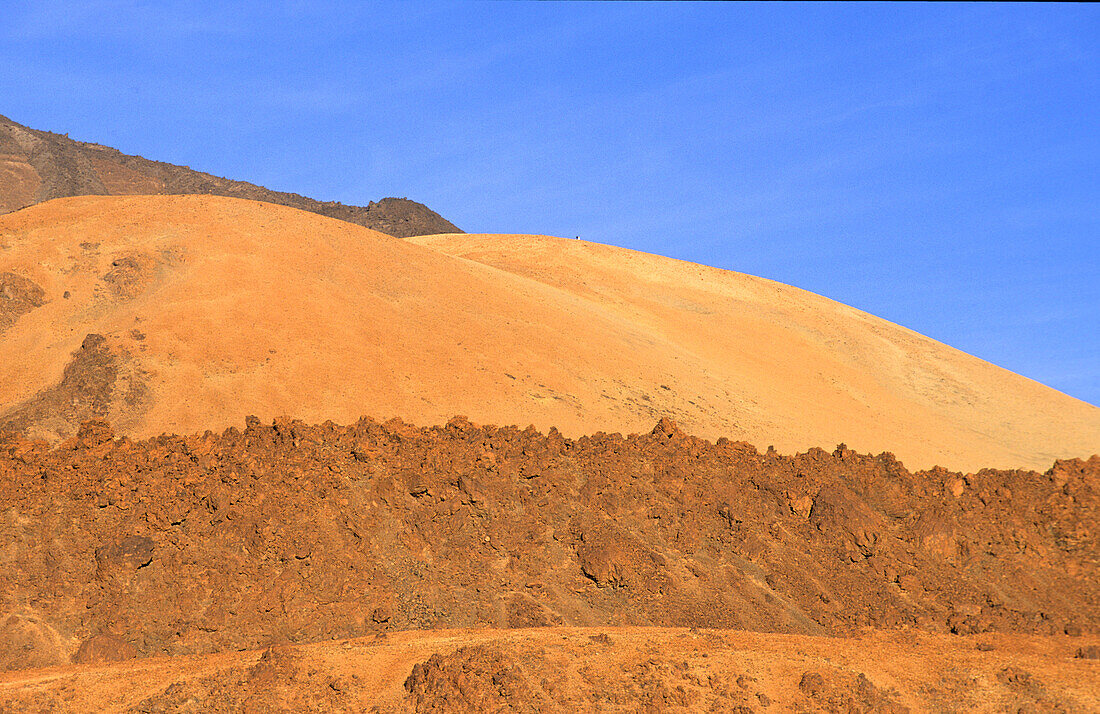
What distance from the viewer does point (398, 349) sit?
23031 mm

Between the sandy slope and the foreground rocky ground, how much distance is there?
989 mm

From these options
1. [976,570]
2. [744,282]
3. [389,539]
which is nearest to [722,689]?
[389,539]

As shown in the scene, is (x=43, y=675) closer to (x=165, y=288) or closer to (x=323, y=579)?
(x=323, y=579)

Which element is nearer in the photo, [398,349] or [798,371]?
[398,349]

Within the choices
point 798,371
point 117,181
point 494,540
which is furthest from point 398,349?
point 117,181

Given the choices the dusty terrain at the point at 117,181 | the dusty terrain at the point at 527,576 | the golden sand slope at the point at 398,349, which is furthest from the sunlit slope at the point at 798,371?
the dusty terrain at the point at 117,181

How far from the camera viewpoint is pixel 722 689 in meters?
10.3

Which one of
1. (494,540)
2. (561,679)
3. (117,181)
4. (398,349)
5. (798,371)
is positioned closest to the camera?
(561,679)

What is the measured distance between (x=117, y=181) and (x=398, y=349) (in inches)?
2014

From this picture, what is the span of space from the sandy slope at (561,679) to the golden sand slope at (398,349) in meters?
9.17

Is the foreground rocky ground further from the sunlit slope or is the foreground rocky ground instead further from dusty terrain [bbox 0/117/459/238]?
dusty terrain [bbox 0/117/459/238]

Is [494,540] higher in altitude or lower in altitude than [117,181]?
lower

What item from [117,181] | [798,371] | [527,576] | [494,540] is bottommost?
[527,576]

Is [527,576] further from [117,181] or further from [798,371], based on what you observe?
[117,181]
